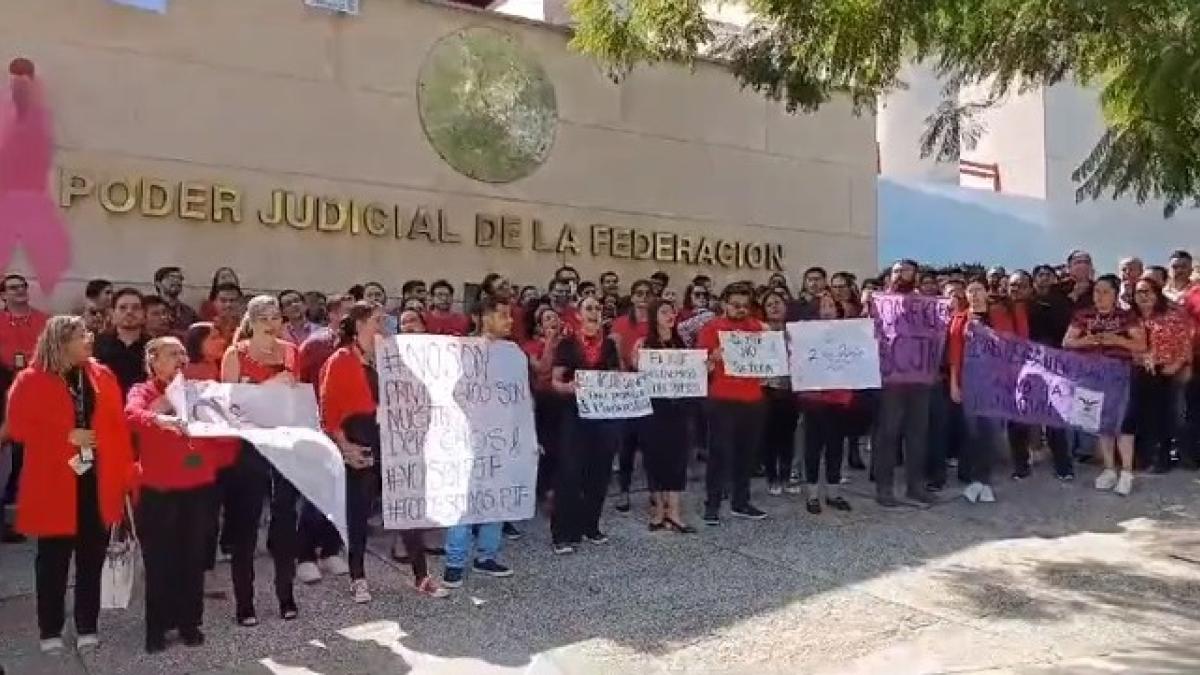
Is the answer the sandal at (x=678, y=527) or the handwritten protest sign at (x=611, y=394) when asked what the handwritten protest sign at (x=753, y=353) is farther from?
the sandal at (x=678, y=527)

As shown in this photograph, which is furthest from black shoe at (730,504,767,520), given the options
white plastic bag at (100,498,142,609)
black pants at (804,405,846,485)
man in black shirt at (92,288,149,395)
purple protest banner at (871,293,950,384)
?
white plastic bag at (100,498,142,609)

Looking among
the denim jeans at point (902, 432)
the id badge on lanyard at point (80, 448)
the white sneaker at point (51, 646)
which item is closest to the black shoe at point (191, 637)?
the white sneaker at point (51, 646)

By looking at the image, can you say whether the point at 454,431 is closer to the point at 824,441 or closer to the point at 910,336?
the point at 824,441

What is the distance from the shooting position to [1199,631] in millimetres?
7117

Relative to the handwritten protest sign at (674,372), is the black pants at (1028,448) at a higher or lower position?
lower

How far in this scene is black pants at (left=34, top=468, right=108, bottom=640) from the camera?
6340 mm

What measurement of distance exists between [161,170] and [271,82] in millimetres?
1373

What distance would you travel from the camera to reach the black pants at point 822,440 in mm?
9609

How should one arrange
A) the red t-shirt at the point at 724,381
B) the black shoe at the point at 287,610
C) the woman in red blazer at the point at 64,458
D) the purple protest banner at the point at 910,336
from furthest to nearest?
the purple protest banner at the point at 910,336, the red t-shirt at the point at 724,381, the black shoe at the point at 287,610, the woman in red blazer at the point at 64,458

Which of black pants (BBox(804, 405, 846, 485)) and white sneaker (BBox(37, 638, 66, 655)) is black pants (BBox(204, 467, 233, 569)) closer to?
white sneaker (BBox(37, 638, 66, 655))

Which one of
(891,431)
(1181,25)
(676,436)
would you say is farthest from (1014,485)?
(1181,25)

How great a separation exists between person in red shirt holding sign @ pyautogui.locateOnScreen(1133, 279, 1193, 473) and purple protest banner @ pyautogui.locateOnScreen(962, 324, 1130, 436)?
24cm

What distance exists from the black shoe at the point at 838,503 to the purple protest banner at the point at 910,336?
0.97 metres

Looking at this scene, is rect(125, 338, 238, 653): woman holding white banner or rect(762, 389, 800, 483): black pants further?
rect(762, 389, 800, 483): black pants
